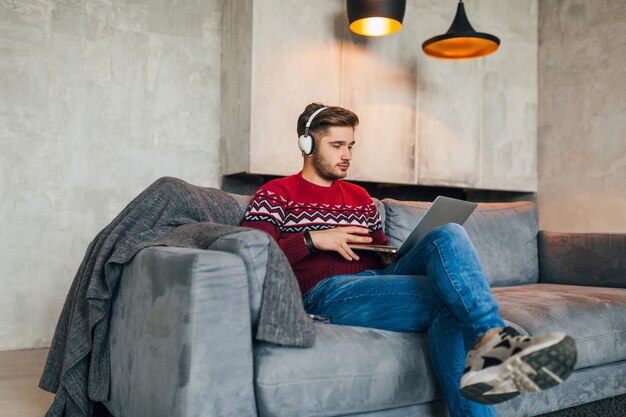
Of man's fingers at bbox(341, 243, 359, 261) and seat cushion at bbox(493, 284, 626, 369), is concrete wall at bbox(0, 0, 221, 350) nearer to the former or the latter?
man's fingers at bbox(341, 243, 359, 261)

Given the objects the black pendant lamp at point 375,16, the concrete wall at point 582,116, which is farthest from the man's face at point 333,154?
the concrete wall at point 582,116

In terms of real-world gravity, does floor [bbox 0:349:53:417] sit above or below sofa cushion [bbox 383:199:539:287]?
below

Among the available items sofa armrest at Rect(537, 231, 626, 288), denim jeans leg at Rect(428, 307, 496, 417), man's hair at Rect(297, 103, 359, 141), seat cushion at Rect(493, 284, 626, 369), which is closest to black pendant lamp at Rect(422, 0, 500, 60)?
sofa armrest at Rect(537, 231, 626, 288)

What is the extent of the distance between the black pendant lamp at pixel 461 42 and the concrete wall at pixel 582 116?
3.23 feet

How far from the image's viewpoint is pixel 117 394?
1580 millimetres

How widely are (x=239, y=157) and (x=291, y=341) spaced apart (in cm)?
204

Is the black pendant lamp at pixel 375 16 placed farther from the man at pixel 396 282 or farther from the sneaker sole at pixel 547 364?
the sneaker sole at pixel 547 364

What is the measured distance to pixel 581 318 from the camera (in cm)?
196

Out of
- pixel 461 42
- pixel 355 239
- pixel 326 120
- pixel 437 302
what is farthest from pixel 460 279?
pixel 461 42

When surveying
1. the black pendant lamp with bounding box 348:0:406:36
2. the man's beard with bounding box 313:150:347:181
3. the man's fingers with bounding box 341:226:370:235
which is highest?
the black pendant lamp with bounding box 348:0:406:36

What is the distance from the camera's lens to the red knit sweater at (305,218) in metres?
1.89

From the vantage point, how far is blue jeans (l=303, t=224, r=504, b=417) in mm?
1401

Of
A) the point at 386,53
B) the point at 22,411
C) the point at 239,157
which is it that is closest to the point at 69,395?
the point at 22,411

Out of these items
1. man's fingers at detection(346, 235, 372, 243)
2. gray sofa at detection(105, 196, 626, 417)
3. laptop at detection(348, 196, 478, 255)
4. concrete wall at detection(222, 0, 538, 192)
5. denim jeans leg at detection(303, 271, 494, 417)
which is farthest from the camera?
concrete wall at detection(222, 0, 538, 192)
